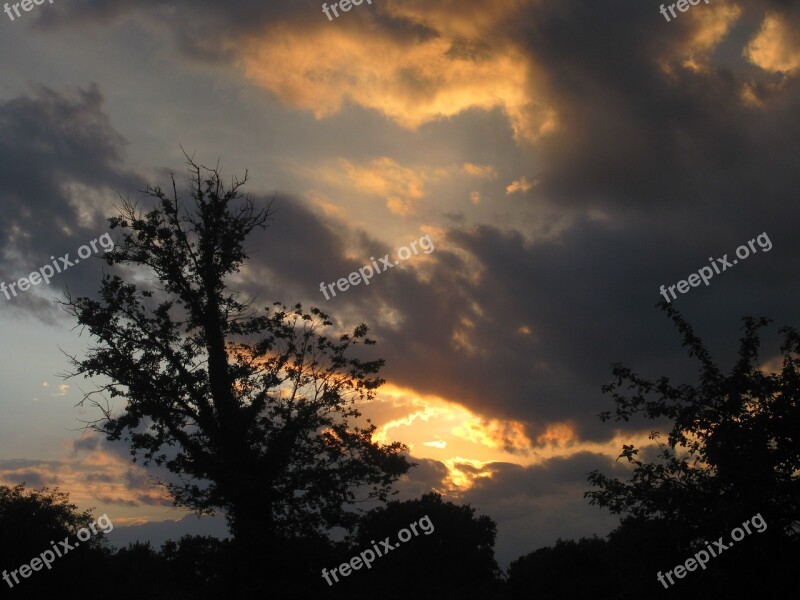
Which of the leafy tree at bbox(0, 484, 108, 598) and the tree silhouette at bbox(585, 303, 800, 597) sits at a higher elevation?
the leafy tree at bbox(0, 484, 108, 598)

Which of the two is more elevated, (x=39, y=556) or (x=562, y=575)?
(x=39, y=556)

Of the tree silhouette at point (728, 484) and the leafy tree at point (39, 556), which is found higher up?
the leafy tree at point (39, 556)

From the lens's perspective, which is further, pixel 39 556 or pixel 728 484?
pixel 39 556

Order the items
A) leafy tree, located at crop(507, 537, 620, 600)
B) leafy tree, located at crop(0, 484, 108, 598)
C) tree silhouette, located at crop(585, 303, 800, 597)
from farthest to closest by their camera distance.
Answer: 1. leafy tree, located at crop(507, 537, 620, 600)
2. leafy tree, located at crop(0, 484, 108, 598)
3. tree silhouette, located at crop(585, 303, 800, 597)

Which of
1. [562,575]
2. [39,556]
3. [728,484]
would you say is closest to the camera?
[728,484]

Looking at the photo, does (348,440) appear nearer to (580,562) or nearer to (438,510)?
(580,562)

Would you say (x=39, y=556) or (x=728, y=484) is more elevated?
(x=39, y=556)

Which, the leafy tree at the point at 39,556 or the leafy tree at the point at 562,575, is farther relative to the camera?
the leafy tree at the point at 562,575

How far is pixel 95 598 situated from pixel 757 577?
1207 inches

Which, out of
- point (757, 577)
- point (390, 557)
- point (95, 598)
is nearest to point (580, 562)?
point (390, 557)

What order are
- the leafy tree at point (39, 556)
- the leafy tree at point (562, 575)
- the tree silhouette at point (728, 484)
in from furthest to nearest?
the leafy tree at point (562, 575) → the leafy tree at point (39, 556) → the tree silhouette at point (728, 484)

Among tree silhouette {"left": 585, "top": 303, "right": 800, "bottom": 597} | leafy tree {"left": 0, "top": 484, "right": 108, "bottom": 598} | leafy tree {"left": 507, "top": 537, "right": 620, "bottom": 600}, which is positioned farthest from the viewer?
leafy tree {"left": 507, "top": 537, "right": 620, "bottom": 600}

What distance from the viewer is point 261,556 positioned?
27.0 metres

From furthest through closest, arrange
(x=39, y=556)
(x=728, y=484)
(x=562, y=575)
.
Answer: (x=562, y=575) → (x=39, y=556) → (x=728, y=484)
